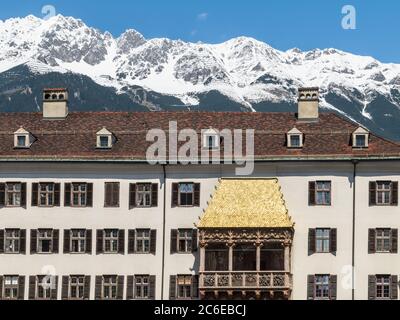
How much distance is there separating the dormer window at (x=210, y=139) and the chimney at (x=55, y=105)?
1226 cm

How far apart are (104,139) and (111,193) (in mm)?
4153

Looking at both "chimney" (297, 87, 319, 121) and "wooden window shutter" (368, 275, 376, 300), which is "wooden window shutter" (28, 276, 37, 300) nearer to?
"wooden window shutter" (368, 275, 376, 300)

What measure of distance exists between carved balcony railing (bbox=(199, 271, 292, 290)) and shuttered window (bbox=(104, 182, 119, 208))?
849cm

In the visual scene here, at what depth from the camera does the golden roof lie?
193ft

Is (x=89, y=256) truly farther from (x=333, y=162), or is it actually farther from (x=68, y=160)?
(x=333, y=162)

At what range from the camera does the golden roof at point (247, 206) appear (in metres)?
58.9

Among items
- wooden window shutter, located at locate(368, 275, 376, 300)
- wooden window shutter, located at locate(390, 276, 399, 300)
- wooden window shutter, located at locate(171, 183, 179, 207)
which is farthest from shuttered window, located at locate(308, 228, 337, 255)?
wooden window shutter, located at locate(171, 183, 179, 207)

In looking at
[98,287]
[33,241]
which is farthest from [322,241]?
[33,241]

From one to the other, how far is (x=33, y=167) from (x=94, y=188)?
14.4 feet

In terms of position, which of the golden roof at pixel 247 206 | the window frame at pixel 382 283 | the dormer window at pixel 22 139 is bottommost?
the window frame at pixel 382 283

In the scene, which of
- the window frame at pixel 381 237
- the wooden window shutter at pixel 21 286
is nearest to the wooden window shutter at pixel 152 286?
the wooden window shutter at pixel 21 286

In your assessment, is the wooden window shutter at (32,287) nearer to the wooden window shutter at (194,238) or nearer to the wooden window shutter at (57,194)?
the wooden window shutter at (57,194)

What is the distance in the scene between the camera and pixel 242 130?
65.1 m
